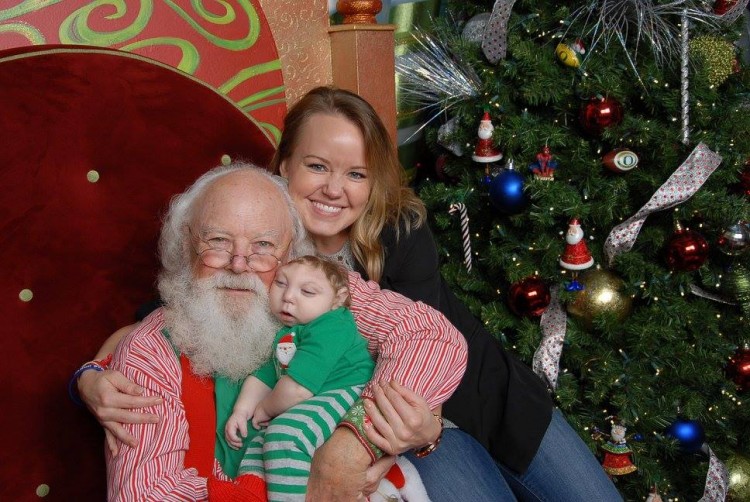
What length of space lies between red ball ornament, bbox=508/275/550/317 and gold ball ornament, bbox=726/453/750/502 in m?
0.97

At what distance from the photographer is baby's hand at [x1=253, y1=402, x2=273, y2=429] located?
59.1 inches

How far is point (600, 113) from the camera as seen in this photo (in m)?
2.50

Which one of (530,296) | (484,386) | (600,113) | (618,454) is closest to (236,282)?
(484,386)

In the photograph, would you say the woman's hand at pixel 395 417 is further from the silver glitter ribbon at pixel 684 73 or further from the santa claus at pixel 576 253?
the silver glitter ribbon at pixel 684 73

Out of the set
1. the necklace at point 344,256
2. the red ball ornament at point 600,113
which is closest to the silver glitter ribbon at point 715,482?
the red ball ornament at point 600,113

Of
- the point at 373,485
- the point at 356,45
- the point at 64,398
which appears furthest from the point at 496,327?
the point at 64,398

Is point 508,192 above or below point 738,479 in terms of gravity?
above

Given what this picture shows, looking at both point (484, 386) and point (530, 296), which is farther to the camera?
point (530, 296)

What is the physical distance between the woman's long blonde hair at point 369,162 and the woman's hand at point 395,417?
1.79ft

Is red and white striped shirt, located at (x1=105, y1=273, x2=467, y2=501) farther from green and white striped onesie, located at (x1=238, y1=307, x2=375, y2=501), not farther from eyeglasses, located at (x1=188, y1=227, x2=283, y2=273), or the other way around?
eyeglasses, located at (x1=188, y1=227, x2=283, y2=273)

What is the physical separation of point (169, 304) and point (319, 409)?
49 centimetres

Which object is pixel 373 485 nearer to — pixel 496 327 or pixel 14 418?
pixel 14 418

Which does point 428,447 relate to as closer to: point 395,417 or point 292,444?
point 395,417

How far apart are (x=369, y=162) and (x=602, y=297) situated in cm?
117
